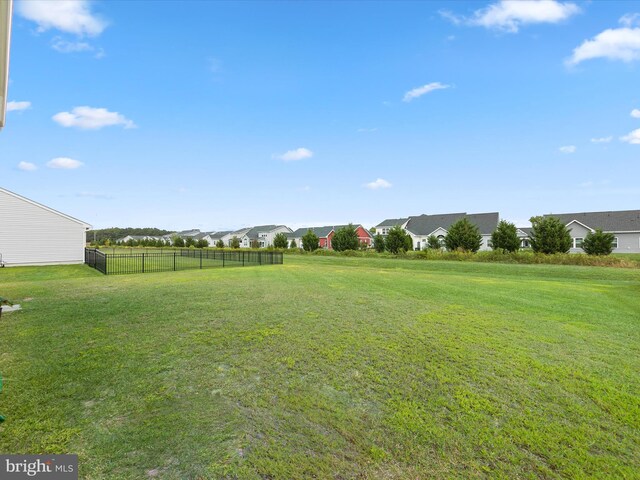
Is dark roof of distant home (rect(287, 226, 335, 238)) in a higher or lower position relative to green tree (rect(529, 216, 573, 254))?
higher

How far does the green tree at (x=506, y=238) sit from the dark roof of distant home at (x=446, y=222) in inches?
507

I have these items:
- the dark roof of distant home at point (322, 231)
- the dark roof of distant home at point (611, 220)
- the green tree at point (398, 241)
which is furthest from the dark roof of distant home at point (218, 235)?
the dark roof of distant home at point (611, 220)

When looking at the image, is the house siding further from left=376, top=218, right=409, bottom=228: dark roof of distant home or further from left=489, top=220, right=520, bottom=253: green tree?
left=376, top=218, right=409, bottom=228: dark roof of distant home

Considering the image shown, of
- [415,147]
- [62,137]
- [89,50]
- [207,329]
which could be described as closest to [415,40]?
[415,147]

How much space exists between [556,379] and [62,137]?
88.5ft

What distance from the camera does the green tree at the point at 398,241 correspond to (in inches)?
1391

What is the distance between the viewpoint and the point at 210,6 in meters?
12.8

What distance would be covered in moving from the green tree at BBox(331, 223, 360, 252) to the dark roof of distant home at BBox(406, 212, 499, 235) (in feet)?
43.7

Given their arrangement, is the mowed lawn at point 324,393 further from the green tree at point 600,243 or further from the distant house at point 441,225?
the distant house at point 441,225

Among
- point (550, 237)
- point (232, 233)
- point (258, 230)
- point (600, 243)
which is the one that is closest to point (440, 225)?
point (550, 237)

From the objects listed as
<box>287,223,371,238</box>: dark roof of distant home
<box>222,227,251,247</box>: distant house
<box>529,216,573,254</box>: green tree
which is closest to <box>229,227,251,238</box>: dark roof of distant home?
<box>222,227,251,247</box>: distant house

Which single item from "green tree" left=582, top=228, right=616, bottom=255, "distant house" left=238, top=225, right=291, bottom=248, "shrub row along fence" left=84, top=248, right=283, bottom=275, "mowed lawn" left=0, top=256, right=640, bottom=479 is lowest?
"mowed lawn" left=0, top=256, right=640, bottom=479

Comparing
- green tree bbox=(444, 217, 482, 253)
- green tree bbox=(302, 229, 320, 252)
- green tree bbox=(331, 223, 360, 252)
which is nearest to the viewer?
green tree bbox=(444, 217, 482, 253)

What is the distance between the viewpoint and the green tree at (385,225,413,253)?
116 ft
